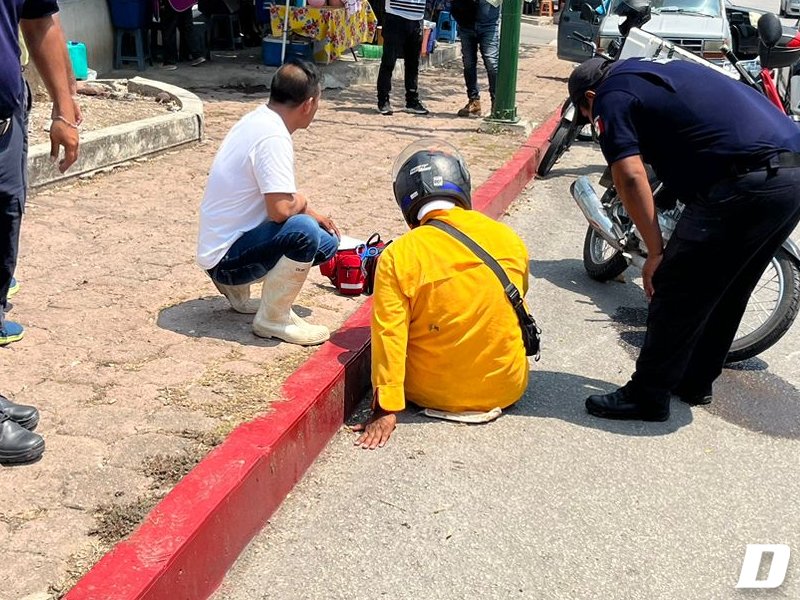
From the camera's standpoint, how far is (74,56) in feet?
31.2

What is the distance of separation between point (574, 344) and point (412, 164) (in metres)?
1.47

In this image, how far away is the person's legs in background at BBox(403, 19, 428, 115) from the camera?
34.7 ft

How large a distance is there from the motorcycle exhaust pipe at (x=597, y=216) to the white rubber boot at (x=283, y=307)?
1.99 m

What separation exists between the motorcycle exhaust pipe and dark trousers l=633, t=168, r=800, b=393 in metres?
1.26

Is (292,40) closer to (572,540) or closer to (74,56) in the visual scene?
(74,56)

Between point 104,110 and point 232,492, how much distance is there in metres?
6.01

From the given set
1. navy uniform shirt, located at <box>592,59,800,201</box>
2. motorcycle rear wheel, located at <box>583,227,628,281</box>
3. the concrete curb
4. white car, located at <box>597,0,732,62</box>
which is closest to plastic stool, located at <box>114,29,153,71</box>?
the concrete curb

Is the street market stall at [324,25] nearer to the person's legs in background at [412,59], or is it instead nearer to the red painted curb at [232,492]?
the person's legs in background at [412,59]

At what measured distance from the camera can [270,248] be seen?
4359 millimetres

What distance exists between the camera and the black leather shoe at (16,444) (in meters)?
3.13

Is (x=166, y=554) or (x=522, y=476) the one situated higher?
(x=166, y=554)

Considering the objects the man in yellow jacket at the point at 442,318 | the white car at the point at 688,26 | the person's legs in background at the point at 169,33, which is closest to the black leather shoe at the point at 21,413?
the man in yellow jacket at the point at 442,318

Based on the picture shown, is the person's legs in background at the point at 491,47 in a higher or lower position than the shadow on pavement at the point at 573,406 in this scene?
higher

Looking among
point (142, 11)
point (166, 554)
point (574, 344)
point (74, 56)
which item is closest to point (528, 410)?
point (574, 344)
